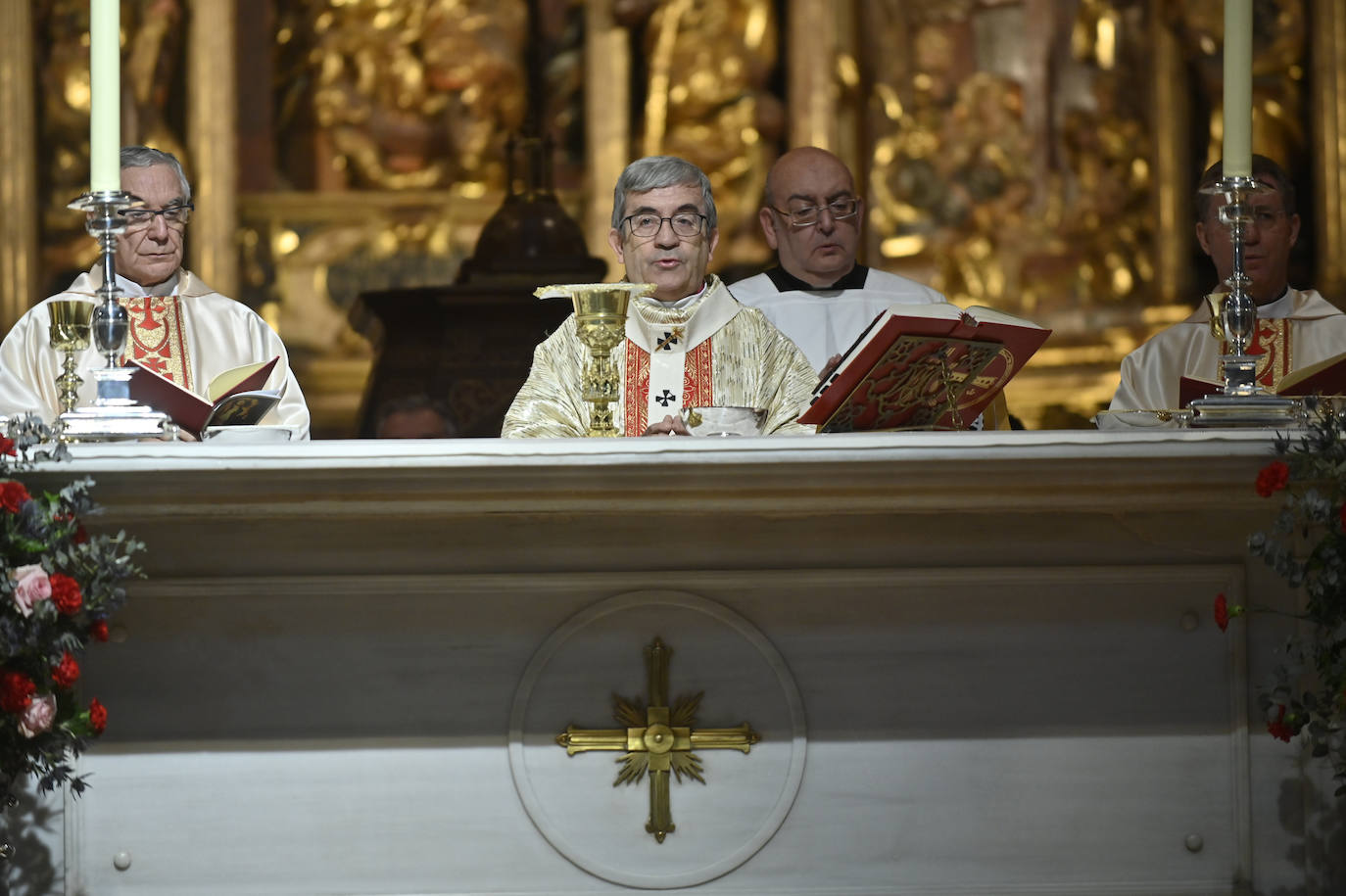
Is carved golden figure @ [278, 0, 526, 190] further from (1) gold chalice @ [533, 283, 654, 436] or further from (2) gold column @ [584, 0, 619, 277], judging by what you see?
(1) gold chalice @ [533, 283, 654, 436]

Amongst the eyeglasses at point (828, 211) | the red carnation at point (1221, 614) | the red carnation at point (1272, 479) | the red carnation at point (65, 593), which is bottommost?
the red carnation at point (1221, 614)

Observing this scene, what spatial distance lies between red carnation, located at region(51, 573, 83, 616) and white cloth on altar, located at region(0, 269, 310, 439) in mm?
1015

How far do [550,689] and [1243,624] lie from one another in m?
1.07

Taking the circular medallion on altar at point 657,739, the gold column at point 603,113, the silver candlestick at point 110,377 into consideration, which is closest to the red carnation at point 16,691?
the silver candlestick at point 110,377

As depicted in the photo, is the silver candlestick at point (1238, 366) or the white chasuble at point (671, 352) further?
the white chasuble at point (671, 352)

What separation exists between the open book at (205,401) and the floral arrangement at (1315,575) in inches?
60.4

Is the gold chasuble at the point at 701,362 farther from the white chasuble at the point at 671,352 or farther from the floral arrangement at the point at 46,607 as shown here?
the floral arrangement at the point at 46,607

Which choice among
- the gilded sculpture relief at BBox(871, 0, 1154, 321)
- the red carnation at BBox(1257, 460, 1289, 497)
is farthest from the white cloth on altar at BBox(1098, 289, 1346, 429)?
the gilded sculpture relief at BBox(871, 0, 1154, 321)

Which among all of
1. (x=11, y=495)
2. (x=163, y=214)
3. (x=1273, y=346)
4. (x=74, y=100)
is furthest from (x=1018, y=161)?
(x=11, y=495)

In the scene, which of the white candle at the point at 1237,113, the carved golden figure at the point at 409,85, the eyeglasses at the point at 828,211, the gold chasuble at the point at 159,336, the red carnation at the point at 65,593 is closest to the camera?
the red carnation at the point at 65,593

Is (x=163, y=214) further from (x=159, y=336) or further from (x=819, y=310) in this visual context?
(x=819, y=310)

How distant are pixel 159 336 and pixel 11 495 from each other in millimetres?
1769

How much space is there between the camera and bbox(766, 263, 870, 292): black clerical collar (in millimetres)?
5254

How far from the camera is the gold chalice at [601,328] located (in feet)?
10.5
